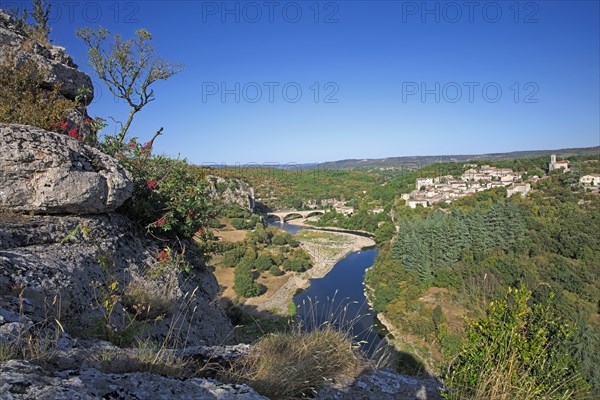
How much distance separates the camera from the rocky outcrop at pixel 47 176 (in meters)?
3.84

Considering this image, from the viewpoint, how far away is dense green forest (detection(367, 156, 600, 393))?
29141 millimetres

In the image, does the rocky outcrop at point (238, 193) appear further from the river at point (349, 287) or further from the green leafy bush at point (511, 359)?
the green leafy bush at point (511, 359)

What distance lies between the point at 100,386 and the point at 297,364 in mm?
1450

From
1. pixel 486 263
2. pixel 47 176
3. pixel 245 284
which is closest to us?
pixel 47 176

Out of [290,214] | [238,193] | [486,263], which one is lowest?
[486,263]

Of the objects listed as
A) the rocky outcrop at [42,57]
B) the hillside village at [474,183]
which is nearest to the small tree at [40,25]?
the rocky outcrop at [42,57]

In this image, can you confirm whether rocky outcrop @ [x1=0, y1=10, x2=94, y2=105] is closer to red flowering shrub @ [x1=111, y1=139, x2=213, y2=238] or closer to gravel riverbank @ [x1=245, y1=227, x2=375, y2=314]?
red flowering shrub @ [x1=111, y1=139, x2=213, y2=238]

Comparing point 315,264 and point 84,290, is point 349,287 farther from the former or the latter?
point 84,290

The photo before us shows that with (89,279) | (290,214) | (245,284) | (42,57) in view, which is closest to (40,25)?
(42,57)

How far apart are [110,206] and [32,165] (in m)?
0.92

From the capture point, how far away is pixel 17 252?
10.3ft

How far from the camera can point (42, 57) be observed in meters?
6.17

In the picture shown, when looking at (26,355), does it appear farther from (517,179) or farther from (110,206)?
(517,179)

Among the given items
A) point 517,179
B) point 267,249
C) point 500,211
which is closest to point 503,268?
point 500,211
